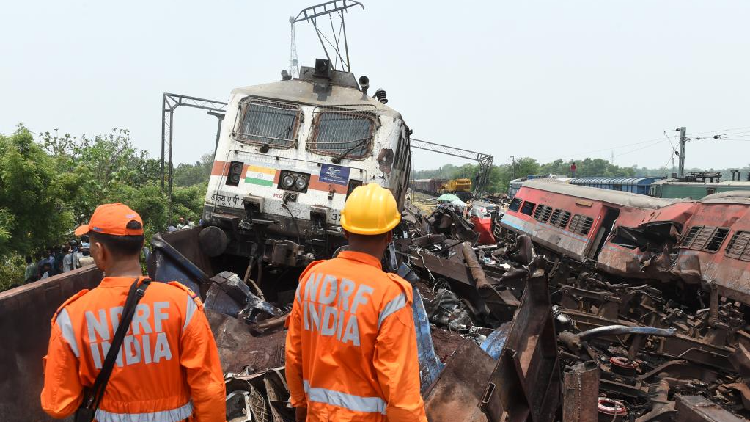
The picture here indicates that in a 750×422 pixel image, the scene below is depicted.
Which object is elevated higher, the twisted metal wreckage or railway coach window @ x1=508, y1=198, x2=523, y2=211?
railway coach window @ x1=508, y1=198, x2=523, y2=211

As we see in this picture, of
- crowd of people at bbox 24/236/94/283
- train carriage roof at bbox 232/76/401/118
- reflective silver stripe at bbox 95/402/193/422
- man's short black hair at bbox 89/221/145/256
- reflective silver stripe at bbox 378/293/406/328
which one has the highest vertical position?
train carriage roof at bbox 232/76/401/118

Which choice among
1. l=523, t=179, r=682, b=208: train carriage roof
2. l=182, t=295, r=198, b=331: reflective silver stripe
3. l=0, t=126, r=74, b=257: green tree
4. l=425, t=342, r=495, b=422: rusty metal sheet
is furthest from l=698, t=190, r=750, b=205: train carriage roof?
l=0, t=126, r=74, b=257: green tree

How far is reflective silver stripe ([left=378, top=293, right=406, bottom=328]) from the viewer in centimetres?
206

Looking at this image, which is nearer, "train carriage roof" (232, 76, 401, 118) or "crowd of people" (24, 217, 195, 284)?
"train carriage roof" (232, 76, 401, 118)

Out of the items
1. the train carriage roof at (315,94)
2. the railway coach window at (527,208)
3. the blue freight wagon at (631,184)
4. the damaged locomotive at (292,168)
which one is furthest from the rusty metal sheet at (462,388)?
the blue freight wagon at (631,184)

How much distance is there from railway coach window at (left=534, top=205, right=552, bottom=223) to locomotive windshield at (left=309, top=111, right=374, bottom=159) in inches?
396

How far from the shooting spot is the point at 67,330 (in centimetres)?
204

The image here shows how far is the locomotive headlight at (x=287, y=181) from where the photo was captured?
6914mm

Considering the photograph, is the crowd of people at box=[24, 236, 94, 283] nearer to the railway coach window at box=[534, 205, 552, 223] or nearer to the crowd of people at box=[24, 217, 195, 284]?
the crowd of people at box=[24, 217, 195, 284]

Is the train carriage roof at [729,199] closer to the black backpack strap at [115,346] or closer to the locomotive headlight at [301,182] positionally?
the locomotive headlight at [301,182]

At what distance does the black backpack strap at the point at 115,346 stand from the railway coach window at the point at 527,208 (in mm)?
16130

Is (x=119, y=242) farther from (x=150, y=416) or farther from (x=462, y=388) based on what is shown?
(x=462, y=388)

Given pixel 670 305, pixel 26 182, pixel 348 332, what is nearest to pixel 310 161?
pixel 348 332

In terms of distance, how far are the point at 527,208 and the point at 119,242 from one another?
16.6 m
